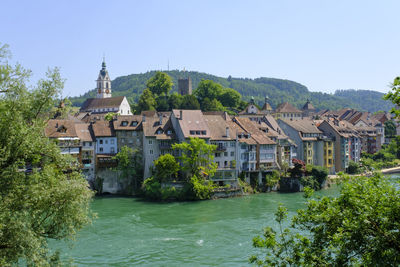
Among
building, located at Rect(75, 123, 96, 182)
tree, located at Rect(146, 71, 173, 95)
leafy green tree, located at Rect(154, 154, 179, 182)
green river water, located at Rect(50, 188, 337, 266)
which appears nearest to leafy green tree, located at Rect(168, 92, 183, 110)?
tree, located at Rect(146, 71, 173, 95)

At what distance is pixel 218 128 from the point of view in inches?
2261

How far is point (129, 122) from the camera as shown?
5825cm

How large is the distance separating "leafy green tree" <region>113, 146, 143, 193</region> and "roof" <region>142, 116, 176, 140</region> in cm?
323

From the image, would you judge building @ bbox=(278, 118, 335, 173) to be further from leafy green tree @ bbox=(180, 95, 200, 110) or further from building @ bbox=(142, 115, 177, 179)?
leafy green tree @ bbox=(180, 95, 200, 110)

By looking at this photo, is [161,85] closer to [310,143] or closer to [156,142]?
[310,143]

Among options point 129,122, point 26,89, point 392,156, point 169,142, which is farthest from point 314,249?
point 392,156

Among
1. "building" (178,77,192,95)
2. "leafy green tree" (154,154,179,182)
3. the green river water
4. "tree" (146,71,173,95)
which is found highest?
→ "building" (178,77,192,95)

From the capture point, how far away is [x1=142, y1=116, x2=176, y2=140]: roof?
55.0m

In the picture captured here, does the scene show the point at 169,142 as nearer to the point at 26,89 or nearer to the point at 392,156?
the point at 26,89

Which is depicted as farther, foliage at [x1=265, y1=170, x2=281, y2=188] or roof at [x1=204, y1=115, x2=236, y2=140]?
foliage at [x1=265, y1=170, x2=281, y2=188]

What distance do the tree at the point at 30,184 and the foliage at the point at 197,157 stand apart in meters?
34.0

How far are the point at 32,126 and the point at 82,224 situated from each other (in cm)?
415

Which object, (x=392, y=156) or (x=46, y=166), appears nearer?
(x=46, y=166)

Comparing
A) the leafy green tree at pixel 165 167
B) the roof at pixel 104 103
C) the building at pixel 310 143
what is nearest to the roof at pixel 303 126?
the building at pixel 310 143
